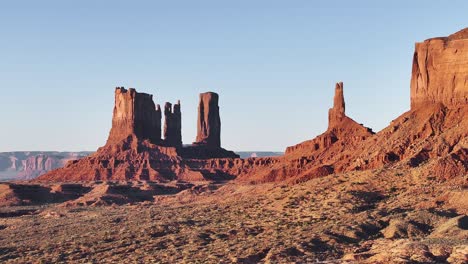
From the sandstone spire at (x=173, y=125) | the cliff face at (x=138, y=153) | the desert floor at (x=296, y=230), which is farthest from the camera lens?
the sandstone spire at (x=173, y=125)

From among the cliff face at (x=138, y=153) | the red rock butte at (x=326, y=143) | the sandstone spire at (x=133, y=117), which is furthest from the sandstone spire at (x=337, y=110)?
the sandstone spire at (x=133, y=117)

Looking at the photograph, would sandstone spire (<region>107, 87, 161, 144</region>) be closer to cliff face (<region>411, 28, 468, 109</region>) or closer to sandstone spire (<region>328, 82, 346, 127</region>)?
sandstone spire (<region>328, 82, 346, 127</region>)

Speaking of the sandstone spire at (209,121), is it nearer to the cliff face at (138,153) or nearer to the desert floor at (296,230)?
the cliff face at (138,153)

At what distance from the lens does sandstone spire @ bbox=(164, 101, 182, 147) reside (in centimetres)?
16475

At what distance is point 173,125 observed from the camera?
6565 inches

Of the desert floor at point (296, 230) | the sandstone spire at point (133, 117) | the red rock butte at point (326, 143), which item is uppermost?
the sandstone spire at point (133, 117)

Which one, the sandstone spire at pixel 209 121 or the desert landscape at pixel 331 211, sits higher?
the sandstone spire at pixel 209 121

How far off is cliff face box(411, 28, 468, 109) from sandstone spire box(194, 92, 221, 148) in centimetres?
10214

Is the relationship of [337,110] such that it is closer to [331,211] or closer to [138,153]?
[138,153]

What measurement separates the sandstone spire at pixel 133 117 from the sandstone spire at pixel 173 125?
10048 millimetres

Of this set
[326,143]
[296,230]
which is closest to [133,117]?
[326,143]

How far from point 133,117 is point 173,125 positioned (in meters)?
21.1

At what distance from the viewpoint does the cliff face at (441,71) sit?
59.2m

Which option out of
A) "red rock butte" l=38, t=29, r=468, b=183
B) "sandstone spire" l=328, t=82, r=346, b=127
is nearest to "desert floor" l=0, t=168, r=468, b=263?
"red rock butte" l=38, t=29, r=468, b=183
